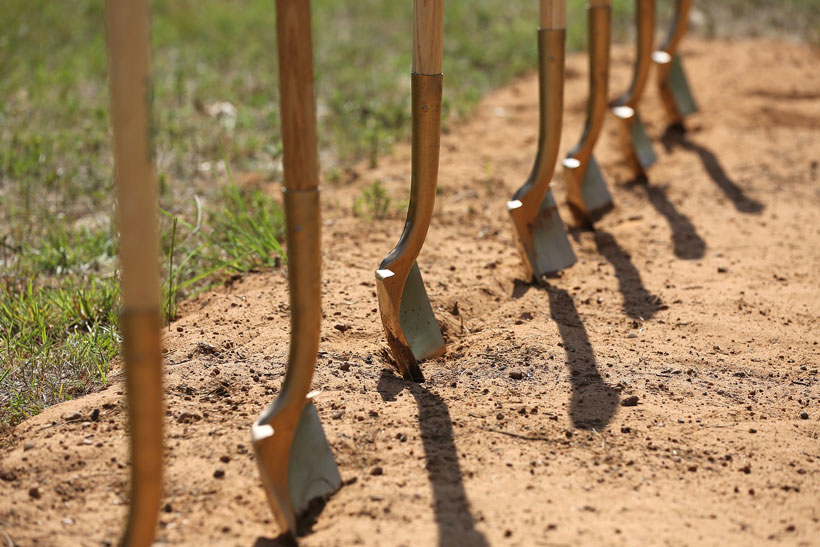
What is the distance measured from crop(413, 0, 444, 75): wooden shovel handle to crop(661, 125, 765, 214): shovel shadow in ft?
6.18

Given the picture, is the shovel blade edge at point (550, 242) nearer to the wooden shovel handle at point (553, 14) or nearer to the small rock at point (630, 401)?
the wooden shovel handle at point (553, 14)

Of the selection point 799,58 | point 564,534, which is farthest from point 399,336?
point 799,58

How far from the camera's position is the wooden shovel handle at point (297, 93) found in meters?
1.50

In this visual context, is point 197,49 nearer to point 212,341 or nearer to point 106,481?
point 212,341

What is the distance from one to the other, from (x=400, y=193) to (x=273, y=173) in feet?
2.03

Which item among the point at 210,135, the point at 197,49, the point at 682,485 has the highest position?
the point at 197,49

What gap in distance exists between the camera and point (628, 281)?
290 cm

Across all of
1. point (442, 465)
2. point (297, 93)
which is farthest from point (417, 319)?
point (297, 93)

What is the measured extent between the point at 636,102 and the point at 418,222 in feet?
6.77

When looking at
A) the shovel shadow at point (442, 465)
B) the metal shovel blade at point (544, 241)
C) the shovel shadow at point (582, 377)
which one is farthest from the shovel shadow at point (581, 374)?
the shovel shadow at point (442, 465)

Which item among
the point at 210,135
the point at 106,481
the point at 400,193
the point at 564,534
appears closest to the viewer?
the point at 564,534

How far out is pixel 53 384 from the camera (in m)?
2.22

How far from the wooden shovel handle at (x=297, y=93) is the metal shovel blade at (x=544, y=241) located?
134 centimetres

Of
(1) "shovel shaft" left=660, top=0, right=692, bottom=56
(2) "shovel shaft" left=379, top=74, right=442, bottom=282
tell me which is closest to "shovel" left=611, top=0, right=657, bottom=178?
(1) "shovel shaft" left=660, top=0, right=692, bottom=56
